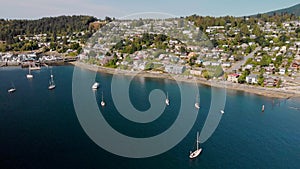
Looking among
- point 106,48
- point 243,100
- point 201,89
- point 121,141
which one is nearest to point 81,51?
point 106,48

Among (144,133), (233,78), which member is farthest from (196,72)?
(144,133)

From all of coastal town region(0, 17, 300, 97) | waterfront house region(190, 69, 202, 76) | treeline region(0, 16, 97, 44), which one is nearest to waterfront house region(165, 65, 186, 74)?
coastal town region(0, 17, 300, 97)

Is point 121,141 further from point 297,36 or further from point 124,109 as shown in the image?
point 297,36

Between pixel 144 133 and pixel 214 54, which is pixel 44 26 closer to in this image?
pixel 214 54

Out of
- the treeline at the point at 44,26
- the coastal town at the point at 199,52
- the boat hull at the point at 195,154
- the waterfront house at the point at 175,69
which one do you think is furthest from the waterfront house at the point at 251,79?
the treeline at the point at 44,26

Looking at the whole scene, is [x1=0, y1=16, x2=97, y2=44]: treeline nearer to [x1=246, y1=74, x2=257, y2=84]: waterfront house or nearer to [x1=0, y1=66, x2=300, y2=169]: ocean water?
[x1=0, y1=66, x2=300, y2=169]: ocean water

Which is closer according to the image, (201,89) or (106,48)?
(201,89)
